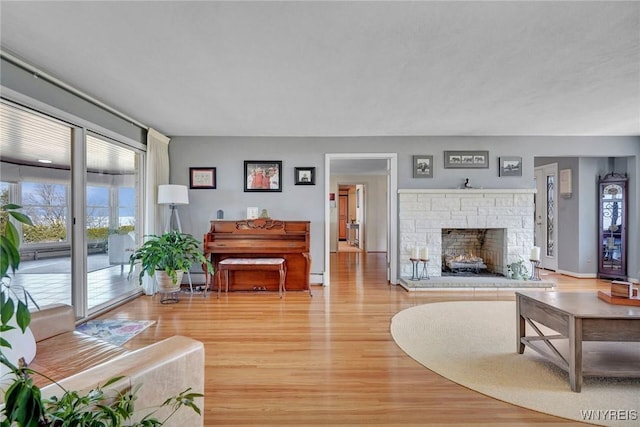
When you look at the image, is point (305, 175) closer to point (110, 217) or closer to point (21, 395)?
point (110, 217)

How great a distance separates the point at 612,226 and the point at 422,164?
10.9ft

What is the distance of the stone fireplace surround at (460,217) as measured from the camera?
15.9 ft

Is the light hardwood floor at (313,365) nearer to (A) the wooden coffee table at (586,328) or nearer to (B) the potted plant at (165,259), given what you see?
(B) the potted plant at (165,259)

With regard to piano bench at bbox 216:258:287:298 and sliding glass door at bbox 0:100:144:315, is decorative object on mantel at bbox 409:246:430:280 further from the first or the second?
sliding glass door at bbox 0:100:144:315

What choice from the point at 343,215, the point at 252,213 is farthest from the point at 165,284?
the point at 343,215

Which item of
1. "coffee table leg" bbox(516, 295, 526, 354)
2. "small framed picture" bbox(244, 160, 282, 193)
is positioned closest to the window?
"small framed picture" bbox(244, 160, 282, 193)

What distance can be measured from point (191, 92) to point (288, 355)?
2622mm

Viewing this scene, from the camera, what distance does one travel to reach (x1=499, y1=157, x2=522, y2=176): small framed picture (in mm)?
4898

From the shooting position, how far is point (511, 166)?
491 centimetres

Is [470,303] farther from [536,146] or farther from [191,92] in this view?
[191,92]

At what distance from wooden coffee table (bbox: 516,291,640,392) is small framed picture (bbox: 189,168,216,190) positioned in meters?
4.31

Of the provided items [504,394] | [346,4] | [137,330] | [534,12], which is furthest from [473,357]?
[137,330]

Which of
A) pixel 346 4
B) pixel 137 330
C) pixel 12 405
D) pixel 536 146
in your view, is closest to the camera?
pixel 12 405

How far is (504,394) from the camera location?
6.33ft
